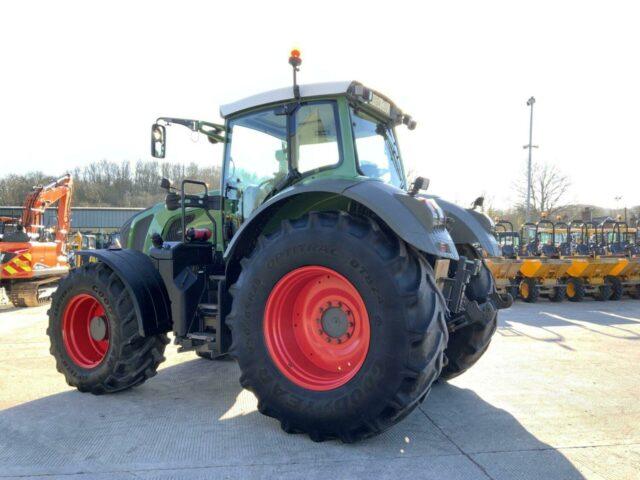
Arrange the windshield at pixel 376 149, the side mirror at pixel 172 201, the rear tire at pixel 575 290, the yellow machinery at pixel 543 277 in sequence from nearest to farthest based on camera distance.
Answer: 1. the windshield at pixel 376 149
2. the side mirror at pixel 172 201
3. the yellow machinery at pixel 543 277
4. the rear tire at pixel 575 290

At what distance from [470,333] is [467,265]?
72 cm

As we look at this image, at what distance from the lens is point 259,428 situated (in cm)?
352

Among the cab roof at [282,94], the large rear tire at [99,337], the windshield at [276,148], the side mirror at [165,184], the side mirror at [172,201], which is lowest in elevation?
the large rear tire at [99,337]

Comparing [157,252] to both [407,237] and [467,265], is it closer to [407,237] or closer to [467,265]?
[407,237]

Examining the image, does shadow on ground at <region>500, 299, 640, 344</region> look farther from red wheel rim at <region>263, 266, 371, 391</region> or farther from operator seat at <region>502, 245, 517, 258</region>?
red wheel rim at <region>263, 266, 371, 391</region>

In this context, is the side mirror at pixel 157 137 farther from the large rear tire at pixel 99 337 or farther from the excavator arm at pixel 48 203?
the excavator arm at pixel 48 203

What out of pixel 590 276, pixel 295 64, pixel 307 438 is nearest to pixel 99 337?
pixel 307 438

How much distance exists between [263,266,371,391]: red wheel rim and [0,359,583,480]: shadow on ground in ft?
1.51

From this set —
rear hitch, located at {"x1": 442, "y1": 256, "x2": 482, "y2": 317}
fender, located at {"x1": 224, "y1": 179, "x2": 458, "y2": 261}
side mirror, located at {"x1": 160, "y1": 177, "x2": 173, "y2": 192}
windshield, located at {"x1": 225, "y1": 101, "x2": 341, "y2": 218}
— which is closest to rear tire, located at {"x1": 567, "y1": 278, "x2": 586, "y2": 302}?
rear hitch, located at {"x1": 442, "y1": 256, "x2": 482, "y2": 317}

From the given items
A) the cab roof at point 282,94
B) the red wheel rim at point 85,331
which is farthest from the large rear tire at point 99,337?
the cab roof at point 282,94

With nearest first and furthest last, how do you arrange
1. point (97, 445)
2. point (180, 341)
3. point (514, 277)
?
point (97, 445)
point (180, 341)
point (514, 277)

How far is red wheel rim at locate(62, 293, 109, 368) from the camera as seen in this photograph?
439 cm

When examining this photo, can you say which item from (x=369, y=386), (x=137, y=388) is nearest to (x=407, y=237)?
(x=369, y=386)

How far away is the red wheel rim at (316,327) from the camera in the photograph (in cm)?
338
